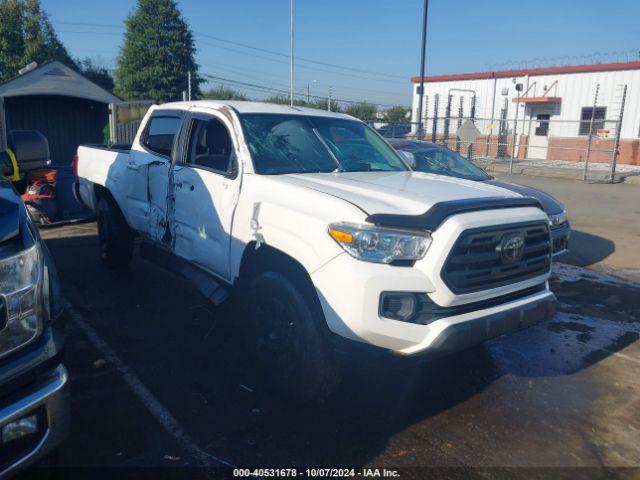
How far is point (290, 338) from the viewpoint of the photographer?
354 centimetres

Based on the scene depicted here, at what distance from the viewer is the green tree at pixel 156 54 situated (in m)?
Result: 45.4

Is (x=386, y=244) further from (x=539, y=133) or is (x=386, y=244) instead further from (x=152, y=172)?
(x=539, y=133)

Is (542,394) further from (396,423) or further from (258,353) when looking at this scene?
(258,353)

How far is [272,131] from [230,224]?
3.09 feet

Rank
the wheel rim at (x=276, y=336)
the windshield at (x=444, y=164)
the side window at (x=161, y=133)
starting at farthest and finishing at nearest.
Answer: the windshield at (x=444, y=164) < the side window at (x=161, y=133) < the wheel rim at (x=276, y=336)

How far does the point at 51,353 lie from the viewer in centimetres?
231

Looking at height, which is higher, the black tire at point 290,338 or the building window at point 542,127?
the building window at point 542,127

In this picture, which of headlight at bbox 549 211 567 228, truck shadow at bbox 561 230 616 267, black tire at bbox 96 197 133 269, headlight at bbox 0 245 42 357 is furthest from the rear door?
truck shadow at bbox 561 230 616 267

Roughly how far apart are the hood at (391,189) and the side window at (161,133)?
174 cm

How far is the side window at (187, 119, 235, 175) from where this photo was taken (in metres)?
4.55

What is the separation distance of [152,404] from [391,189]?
2.14 m

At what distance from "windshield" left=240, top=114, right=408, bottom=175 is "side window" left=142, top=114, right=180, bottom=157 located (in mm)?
1059

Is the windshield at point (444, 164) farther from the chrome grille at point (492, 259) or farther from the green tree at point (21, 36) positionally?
the green tree at point (21, 36)

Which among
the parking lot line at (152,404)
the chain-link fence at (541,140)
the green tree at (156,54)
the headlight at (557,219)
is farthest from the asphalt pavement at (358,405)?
the green tree at (156,54)
